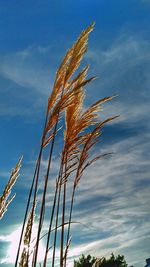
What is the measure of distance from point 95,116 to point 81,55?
727 millimetres

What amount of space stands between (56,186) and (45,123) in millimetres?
690

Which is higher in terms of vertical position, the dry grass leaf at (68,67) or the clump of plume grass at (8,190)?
the dry grass leaf at (68,67)

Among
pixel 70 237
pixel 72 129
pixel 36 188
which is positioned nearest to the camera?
pixel 36 188

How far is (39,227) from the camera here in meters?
2.92

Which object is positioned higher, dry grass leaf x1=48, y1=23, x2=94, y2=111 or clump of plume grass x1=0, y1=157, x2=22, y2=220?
dry grass leaf x1=48, y1=23, x2=94, y2=111

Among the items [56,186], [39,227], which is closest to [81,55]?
[56,186]

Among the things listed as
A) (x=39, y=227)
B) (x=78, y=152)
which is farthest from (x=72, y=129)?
(x=39, y=227)

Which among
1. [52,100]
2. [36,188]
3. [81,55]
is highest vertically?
[81,55]

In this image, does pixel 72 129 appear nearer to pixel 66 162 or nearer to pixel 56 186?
pixel 66 162

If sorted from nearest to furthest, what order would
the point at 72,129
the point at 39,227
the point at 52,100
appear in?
1. the point at 39,227
2. the point at 52,100
3. the point at 72,129

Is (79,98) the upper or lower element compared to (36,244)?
upper

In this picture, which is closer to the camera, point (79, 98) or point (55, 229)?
point (55, 229)

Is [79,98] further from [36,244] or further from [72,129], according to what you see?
[36,244]

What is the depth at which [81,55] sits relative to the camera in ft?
11.7
